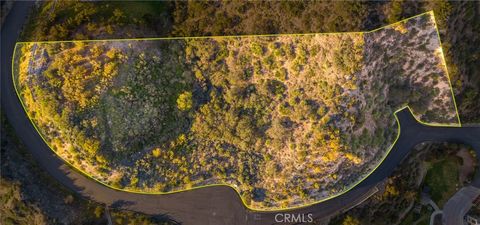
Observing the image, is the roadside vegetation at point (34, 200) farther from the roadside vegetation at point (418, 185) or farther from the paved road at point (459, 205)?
the paved road at point (459, 205)

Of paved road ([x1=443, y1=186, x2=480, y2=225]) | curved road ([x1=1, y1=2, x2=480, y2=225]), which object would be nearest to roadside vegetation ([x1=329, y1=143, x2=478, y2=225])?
paved road ([x1=443, y1=186, x2=480, y2=225])

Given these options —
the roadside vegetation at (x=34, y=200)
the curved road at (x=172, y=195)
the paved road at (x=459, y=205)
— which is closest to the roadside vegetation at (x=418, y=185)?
the paved road at (x=459, y=205)

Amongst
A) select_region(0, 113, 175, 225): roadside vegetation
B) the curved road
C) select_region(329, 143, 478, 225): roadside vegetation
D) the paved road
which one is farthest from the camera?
the paved road

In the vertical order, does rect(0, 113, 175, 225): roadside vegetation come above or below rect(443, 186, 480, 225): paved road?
above

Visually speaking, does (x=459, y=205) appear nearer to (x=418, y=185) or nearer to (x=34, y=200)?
(x=418, y=185)

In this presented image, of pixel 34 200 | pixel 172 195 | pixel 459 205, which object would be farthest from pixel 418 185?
pixel 34 200

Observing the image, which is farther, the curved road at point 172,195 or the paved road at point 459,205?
the paved road at point 459,205

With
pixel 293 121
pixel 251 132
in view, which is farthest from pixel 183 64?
pixel 293 121

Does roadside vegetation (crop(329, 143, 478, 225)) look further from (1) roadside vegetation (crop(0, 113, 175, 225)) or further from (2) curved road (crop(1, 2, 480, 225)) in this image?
(1) roadside vegetation (crop(0, 113, 175, 225))
